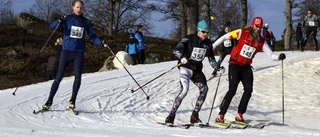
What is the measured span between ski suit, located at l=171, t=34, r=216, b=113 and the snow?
0.58m

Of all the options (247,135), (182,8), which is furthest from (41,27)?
(247,135)

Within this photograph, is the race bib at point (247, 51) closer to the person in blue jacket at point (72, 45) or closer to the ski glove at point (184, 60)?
the ski glove at point (184, 60)

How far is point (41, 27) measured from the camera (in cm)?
2867

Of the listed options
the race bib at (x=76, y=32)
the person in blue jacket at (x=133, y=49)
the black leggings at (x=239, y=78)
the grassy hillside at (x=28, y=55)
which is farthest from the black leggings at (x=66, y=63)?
the grassy hillside at (x=28, y=55)

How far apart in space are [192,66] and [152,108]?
1.99 metres

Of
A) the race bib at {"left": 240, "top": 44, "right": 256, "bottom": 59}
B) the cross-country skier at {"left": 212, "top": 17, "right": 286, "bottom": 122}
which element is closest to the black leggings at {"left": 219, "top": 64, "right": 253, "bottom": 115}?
the cross-country skier at {"left": 212, "top": 17, "right": 286, "bottom": 122}

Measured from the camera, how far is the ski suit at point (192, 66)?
4.98m

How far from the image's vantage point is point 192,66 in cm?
500

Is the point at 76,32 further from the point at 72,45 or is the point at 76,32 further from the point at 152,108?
the point at 152,108

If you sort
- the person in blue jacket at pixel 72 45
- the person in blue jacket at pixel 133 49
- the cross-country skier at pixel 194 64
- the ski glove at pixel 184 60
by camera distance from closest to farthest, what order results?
the ski glove at pixel 184 60 → the cross-country skier at pixel 194 64 → the person in blue jacket at pixel 72 45 → the person in blue jacket at pixel 133 49

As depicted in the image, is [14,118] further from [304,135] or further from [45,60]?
[45,60]

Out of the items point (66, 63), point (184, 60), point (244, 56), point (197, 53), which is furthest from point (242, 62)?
point (66, 63)

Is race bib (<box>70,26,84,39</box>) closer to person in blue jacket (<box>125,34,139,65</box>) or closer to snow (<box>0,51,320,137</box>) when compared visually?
snow (<box>0,51,320,137</box>)

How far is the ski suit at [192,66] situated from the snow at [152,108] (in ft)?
1.89
